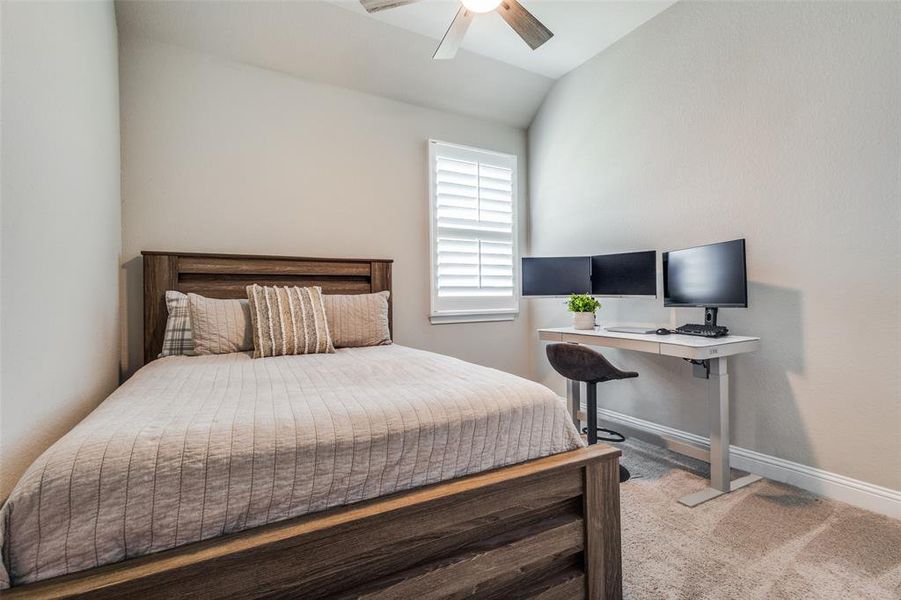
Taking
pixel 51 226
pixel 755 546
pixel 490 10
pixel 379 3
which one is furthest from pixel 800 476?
pixel 51 226

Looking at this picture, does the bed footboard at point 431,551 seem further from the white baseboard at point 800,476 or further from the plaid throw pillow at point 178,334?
the plaid throw pillow at point 178,334

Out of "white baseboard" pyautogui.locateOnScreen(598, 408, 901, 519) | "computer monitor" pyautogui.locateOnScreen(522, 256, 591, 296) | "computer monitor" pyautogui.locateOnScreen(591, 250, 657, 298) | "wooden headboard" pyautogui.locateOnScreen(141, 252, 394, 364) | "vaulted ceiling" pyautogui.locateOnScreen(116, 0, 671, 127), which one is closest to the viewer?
"white baseboard" pyautogui.locateOnScreen(598, 408, 901, 519)

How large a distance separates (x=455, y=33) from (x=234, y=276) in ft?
Result: 6.48

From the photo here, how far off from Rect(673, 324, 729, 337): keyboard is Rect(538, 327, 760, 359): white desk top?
3 centimetres

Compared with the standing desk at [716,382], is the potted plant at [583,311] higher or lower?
higher

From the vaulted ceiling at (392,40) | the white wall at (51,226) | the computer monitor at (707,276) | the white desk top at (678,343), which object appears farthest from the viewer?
the vaulted ceiling at (392,40)

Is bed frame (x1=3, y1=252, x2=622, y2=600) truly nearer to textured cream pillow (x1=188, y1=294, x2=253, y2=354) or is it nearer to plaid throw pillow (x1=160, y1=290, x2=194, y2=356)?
textured cream pillow (x1=188, y1=294, x2=253, y2=354)

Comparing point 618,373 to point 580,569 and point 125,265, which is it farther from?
point 125,265

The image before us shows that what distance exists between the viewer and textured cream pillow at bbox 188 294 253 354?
2227 mm

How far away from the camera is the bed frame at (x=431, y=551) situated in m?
0.79

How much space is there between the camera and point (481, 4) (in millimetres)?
1900

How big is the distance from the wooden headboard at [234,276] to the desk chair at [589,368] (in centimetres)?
135

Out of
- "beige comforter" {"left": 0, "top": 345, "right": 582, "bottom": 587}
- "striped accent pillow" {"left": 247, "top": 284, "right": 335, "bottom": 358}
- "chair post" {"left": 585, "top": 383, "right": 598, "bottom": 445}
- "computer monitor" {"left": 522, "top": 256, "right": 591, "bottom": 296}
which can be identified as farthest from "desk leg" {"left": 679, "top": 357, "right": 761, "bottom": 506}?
"striped accent pillow" {"left": 247, "top": 284, "right": 335, "bottom": 358}

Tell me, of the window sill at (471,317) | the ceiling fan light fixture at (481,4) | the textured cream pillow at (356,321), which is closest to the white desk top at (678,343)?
the window sill at (471,317)
